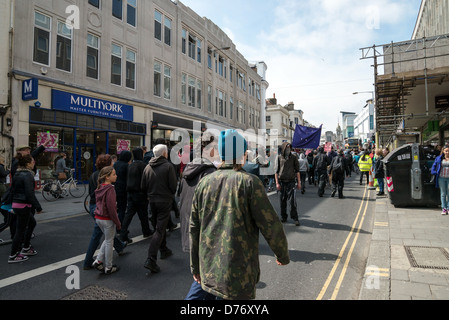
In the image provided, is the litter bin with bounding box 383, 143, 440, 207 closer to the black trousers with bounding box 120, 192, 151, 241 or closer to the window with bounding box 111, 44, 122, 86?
the black trousers with bounding box 120, 192, 151, 241

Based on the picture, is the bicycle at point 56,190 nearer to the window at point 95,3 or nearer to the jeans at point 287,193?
the jeans at point 287,193

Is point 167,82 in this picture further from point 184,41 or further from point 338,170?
point 338,170

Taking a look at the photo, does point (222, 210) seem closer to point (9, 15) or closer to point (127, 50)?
point (9, 15)

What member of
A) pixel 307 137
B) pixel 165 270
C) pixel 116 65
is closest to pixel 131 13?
pixel 116 65

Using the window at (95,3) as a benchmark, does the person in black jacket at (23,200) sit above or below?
below

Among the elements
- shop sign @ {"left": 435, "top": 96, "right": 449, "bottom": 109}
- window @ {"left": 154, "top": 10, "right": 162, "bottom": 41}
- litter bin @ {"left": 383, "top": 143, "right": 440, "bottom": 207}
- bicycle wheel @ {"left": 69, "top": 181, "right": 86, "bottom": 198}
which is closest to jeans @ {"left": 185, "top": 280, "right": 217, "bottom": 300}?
litter bin @ {"left": 383, "top": 143, "right": 440, "bottom": 207}

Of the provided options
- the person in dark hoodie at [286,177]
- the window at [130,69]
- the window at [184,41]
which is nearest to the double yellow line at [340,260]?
the person in dark hoodie at [286,177]

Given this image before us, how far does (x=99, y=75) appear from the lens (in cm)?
1538

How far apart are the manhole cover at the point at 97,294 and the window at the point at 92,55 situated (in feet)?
46.0

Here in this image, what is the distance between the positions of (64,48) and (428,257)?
1607 cm

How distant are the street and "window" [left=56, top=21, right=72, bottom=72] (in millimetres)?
9943

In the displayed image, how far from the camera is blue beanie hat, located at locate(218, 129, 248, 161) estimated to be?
2.13 m

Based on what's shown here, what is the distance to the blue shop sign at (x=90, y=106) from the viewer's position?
526 inches

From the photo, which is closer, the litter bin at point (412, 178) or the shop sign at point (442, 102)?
the litter bin at point (412, 178)
